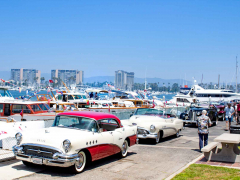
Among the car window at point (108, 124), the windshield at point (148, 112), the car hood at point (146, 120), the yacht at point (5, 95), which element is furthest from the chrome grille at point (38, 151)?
the yacht at point (5, 95)

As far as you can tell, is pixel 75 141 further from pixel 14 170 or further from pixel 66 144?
pixel 14 170

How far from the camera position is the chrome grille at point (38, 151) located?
7320 mm

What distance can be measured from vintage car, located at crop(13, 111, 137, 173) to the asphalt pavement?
0.34 m

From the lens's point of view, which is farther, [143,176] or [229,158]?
[229,158]

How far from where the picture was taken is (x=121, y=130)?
989 centimetres

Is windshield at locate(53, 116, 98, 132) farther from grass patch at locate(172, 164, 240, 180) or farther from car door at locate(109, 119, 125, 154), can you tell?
grass patch at locate(172, 164, 240, 180)

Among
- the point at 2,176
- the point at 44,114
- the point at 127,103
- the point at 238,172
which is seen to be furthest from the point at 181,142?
the point at 127,103

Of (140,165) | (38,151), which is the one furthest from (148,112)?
(38,151)

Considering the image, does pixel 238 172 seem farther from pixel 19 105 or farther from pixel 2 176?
pixel 19 105

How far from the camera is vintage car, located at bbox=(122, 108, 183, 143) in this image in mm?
12820

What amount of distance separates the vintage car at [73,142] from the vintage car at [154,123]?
10.1ft

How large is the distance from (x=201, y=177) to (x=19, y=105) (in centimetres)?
1202

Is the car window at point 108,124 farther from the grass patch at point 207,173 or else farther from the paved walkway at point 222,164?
the paved walkway at point 222,164

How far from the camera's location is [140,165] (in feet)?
29.6
